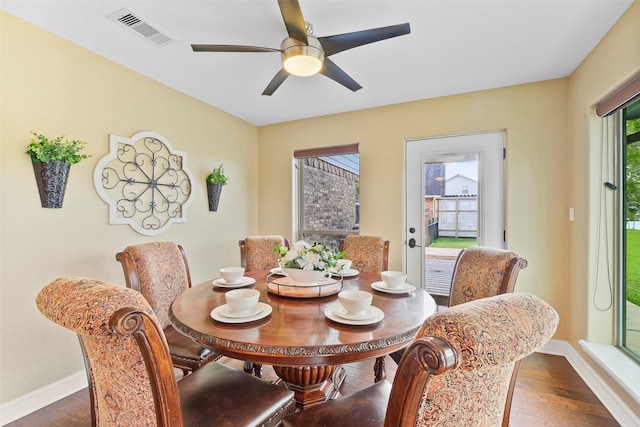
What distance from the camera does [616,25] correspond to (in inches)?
73.2

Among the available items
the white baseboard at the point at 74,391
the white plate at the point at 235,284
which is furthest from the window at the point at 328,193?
the white baseboard at the point at 74,391

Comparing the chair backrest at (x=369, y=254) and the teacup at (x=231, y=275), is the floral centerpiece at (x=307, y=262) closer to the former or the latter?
the teacup at (x=231, y=275)

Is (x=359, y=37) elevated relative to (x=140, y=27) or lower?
lower

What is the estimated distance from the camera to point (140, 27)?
6.27 feet

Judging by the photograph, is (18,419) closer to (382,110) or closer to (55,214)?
(55,214)

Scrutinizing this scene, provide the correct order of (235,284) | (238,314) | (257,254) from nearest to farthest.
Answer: (238,314), (235,284), (257,254)

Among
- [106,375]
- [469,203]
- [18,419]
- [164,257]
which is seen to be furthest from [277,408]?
[469,203]

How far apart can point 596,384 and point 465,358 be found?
2.40 meters

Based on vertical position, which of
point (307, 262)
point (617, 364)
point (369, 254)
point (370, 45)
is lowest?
point (617, 364)

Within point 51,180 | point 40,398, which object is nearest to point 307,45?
point 51,180

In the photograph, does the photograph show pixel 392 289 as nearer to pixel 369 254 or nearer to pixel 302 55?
pixel 369 254

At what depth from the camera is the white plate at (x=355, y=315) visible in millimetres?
1242

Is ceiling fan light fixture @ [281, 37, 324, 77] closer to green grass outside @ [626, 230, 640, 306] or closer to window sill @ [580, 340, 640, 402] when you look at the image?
green grass outside @ [626, 230, 640, 306]

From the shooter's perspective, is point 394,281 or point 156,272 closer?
point 394,281
